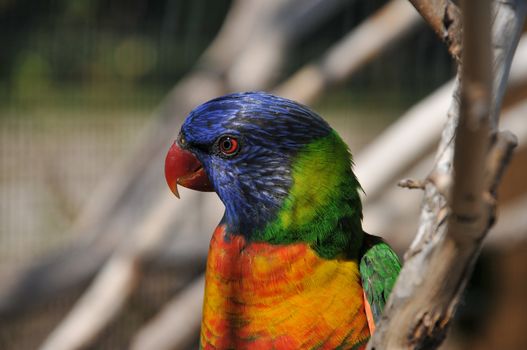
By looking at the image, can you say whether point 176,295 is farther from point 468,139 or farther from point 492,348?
point 468,139

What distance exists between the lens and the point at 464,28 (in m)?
0.38

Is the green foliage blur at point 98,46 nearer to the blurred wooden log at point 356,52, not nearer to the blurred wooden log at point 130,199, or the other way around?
the blurred wooden log at point 130,199

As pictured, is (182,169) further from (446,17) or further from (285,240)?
(446,17)

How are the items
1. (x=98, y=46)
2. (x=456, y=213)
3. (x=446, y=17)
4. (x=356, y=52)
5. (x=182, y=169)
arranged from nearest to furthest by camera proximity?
(x=456, y=213), (x=446, y=17), (x=182, y=169), (x=356, y=52), (x=98, y=46)

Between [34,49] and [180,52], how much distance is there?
711 mm

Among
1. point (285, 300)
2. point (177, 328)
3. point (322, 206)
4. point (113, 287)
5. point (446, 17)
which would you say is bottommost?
point (177, 328)

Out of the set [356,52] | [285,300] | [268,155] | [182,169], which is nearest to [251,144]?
[268,155]

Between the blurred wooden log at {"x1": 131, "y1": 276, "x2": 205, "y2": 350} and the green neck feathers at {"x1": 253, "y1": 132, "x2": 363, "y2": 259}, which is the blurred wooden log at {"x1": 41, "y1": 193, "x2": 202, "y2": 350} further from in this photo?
the green neck feathers at {"x1": 253, "y1": 132, "x2": 363, "y2": 259}

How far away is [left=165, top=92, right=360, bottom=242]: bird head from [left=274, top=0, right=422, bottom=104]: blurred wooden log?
75 cm

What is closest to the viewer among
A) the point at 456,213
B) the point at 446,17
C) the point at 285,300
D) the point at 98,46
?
the point at 456,213

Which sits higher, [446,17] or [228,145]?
[446,17]

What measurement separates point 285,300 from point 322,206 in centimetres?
15

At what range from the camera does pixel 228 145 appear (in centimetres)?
104

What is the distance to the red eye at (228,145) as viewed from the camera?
1.03 meters
